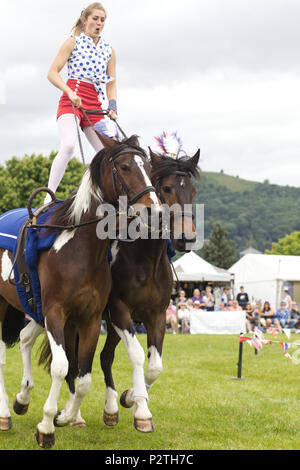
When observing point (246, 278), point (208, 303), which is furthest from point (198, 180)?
point (246, 278)

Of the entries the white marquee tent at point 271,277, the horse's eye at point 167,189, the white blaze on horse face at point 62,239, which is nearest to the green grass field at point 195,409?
the white blaze on horse face at point 62,239

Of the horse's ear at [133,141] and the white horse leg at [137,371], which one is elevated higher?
the horse's ear at [133,141]

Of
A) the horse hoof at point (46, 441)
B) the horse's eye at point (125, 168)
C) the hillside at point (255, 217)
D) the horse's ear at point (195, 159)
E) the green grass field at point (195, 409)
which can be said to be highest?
the horse's ear at point (195, 159)

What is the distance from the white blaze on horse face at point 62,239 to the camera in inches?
202

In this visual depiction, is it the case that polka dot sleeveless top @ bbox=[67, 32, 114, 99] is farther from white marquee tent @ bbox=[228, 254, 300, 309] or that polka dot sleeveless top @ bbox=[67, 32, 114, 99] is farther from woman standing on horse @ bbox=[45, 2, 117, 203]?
white marquee tent @ bbox=[228, 254, 300, 309]

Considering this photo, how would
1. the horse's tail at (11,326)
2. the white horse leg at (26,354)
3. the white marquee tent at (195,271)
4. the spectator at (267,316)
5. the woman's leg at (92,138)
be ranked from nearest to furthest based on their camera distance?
the woman's leg at (92,138) → the white horse leg at (26,354) → the horse's tail at (11,326) → the spectator at (267,316) → the white marquee tent at (195,271)

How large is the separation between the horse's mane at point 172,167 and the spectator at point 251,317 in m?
16.0

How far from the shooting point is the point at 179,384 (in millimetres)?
10586

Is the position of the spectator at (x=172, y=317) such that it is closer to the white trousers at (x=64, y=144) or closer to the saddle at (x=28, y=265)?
the white trousers at (x=64, y=144)

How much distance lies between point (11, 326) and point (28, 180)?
29922 millimetres

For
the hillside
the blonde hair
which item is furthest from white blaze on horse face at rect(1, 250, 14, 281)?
the hillside

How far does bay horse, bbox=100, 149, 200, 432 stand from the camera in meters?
5.39

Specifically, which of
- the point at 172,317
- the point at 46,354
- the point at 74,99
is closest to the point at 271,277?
the point at 172,317

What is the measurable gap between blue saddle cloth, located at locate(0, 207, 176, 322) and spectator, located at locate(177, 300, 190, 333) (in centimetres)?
1566
